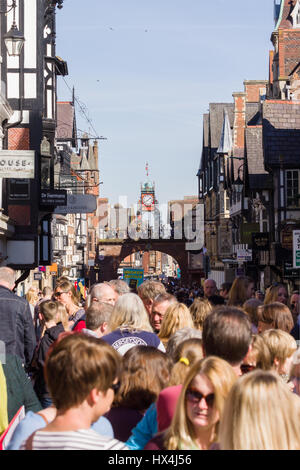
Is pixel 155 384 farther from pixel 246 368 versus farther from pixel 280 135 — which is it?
pixel 280 135

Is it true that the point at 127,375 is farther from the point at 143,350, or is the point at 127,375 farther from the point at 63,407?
the point at 63,407

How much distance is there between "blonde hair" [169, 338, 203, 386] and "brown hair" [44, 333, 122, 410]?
3.84 ft

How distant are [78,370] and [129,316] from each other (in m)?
3.43

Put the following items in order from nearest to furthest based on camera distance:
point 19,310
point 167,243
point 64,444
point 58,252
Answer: point 64,444 < point 19,310 < point 58,252 < point 167,243

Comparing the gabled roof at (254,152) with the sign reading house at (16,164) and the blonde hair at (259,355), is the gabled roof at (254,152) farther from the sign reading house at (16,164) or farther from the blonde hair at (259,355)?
the blonde hair at (259,355)

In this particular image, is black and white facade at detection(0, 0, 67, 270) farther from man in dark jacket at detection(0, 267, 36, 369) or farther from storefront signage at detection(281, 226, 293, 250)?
man in dark jacket at detection(0, 267, 36, 369)

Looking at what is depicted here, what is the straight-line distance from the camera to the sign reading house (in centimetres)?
1628

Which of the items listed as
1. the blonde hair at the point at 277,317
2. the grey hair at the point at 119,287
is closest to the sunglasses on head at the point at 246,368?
the blonde hair at the point at 277,317

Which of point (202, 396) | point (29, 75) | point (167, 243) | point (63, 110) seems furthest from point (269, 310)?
point (167, 243)

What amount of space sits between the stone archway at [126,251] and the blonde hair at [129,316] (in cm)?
7904

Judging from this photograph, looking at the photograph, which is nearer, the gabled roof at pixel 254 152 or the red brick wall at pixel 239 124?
the gabled roof at pixel 254 152

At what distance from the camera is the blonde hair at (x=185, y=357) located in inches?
213

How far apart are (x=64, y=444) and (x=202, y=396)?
84 cm

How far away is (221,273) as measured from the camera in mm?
60781
